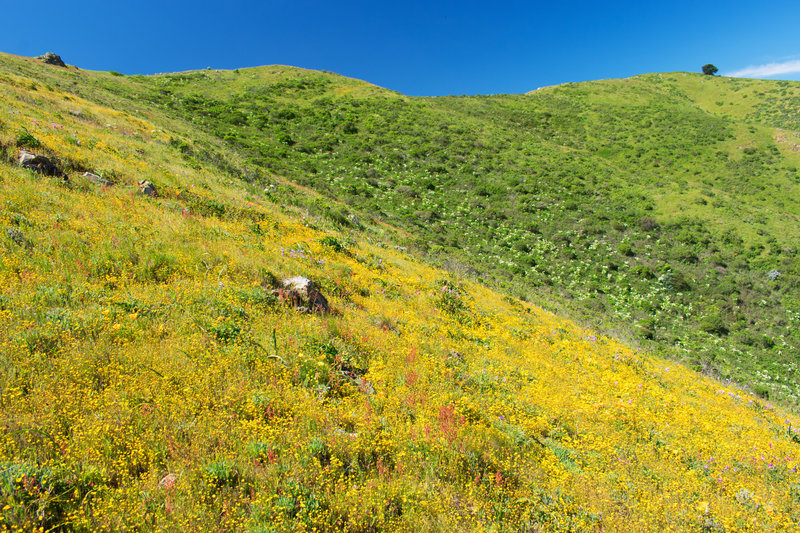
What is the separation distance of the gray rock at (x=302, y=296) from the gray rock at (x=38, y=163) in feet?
27.3

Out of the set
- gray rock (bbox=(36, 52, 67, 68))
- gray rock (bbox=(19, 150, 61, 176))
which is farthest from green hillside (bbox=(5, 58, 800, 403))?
gray rock (bbox=(19, 150, 61, 176))

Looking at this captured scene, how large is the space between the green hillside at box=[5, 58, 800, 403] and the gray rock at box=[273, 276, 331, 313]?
43.2 feet

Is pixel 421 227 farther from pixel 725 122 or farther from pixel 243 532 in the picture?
pixel 725 122

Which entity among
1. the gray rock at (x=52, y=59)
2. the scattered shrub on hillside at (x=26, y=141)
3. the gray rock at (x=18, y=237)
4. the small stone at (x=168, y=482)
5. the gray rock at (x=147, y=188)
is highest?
the gray rock at (x=52, y=59)

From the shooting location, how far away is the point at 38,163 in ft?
33.0


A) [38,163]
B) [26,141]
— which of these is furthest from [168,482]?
[26,141]

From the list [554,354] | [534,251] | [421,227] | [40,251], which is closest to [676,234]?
[534,251]

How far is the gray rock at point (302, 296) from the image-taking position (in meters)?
8.05

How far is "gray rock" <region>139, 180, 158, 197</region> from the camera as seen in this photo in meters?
11.5

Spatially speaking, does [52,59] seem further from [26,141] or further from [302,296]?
[302,296]

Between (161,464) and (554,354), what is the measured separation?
35.9 feet

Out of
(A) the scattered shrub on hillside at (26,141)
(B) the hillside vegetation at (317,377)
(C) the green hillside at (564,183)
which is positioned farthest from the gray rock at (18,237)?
(C) the green hillside at (564,183)

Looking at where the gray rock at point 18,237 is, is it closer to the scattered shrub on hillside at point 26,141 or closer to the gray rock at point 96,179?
the gray rock at point 96,179

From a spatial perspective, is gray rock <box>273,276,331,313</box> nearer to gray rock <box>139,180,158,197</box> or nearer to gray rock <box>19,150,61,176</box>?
gray rock <box>139,180,158,197</box>
